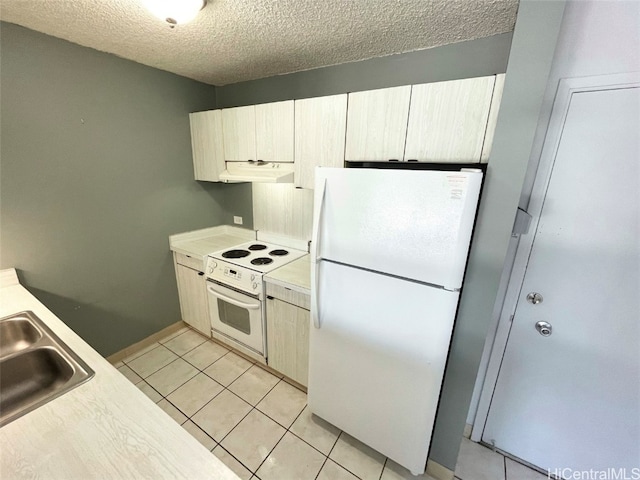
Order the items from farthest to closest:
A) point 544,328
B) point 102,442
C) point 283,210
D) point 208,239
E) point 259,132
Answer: point 208,239, point 283,210, point 259,132, point 544,328, point 102,442

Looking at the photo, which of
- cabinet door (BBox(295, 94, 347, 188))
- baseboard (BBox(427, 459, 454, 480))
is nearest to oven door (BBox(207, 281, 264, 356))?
cabinet door (BBox(295, 94, 347, 188))

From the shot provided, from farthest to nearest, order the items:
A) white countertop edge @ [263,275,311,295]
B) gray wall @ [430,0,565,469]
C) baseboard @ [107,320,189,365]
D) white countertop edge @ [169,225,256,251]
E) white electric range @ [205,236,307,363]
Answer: white countertop edge @ [169,225,256,251] < baseboard @ [107,320,189,365] < white electric range @ [205,236,307,363] < white countertop edge @ [263,275,311,295] < gray wall @ [430,0,565,469]

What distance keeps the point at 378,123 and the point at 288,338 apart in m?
1.58

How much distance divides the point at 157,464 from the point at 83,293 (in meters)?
1.93

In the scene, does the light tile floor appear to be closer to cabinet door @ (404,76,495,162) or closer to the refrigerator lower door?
the refrigerator lower door

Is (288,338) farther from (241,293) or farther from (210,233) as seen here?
(210,233)

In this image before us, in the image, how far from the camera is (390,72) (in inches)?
70.1

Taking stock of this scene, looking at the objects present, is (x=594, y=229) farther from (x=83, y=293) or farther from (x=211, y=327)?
(x=83, y=293)

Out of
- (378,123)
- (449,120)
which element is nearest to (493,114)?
(449,120)

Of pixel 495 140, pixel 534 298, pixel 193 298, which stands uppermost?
pixel 495 140

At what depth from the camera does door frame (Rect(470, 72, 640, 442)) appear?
3.83 ft

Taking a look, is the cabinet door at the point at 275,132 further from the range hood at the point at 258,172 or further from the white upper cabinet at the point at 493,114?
the white upper cabinet at the point at 493,114

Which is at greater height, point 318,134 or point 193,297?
point 318,134

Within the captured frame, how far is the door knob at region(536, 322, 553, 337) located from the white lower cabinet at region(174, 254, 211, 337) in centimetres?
239
